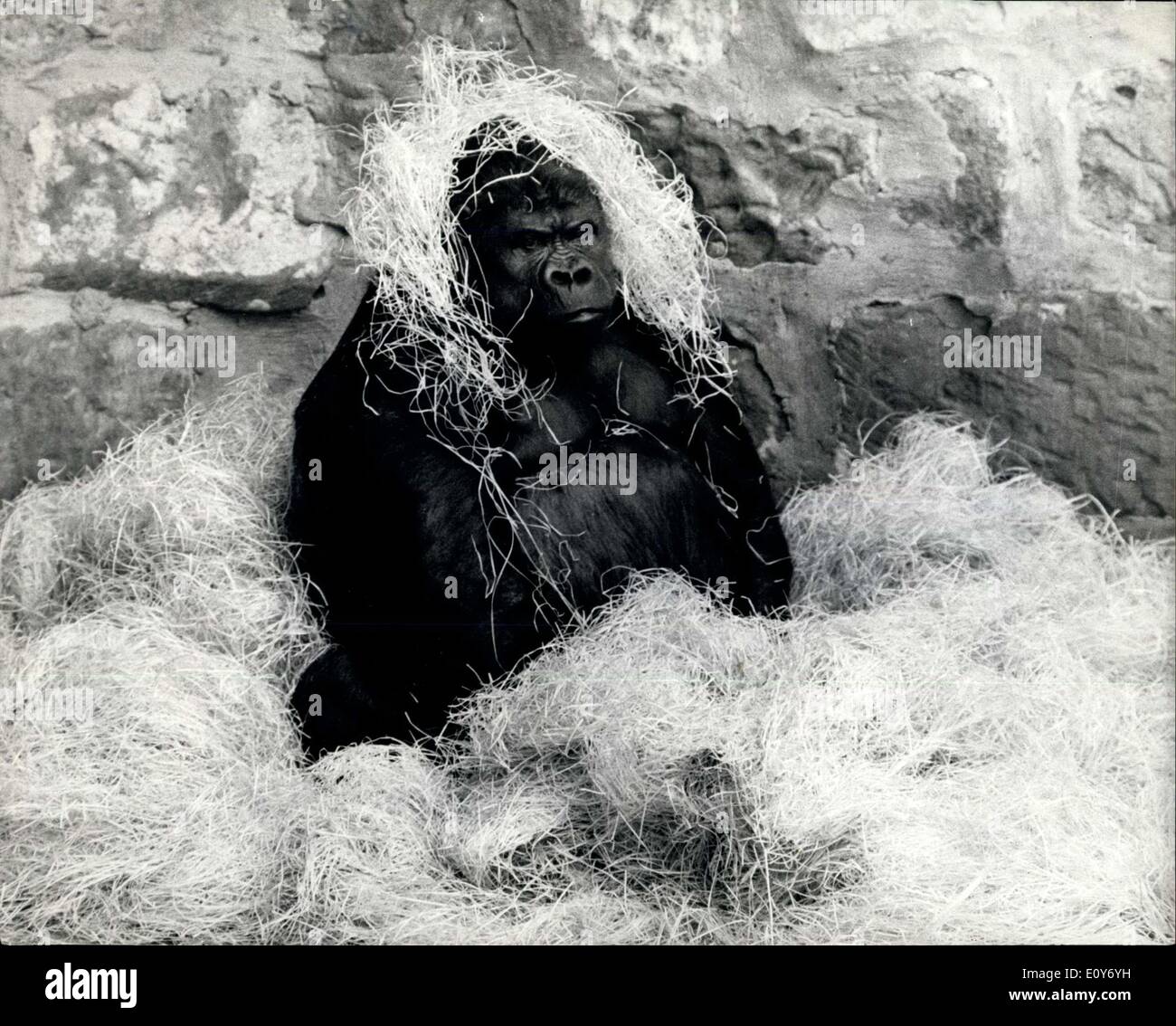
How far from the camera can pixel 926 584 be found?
10.5ft

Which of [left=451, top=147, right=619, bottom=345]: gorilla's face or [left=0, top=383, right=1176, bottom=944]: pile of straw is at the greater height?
[left=451, top=147, right=619, bottom=345]: gorilla's face

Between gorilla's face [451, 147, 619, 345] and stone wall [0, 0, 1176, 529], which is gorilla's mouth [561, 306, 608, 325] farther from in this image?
stone wall [0, 0, 1176, 529]

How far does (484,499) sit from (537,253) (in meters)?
0.54

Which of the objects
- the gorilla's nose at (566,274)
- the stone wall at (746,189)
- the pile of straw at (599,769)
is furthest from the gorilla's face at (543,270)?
the pile of straw at (599,769)

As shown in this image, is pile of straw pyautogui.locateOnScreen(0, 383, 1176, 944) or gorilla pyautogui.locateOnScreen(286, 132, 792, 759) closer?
pile of straw pyautogui.locateOnScreen(0, 383, 1176, 944)

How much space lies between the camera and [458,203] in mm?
3037

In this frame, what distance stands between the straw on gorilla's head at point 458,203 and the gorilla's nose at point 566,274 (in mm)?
171

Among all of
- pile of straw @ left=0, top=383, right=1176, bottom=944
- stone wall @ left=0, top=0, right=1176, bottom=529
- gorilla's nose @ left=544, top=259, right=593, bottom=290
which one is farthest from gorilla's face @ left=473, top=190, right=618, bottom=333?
pile of straw @ left=0, top=383, right=1176, bottom=944

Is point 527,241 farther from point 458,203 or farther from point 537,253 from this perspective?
point 458,203

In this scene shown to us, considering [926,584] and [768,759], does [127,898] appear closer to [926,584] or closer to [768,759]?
[768,759]

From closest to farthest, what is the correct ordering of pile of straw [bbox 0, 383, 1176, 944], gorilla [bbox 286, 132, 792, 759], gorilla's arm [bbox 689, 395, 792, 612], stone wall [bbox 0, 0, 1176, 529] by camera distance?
pile of straw [bbox 0, 383, 1176, 944], gorilla [bbox 286, 132, 792, 759], stone wall [bbox 0, 0, 1176, 529], gorilla's arm [bbox 689, 395, 792, 612]

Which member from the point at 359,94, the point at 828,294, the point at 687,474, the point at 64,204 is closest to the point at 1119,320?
the point at 828,294

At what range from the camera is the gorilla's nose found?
9.73 feet

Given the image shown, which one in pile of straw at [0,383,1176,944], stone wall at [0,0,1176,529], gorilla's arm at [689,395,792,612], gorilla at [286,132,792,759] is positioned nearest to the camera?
pile of straw at [0,383,1176,944]
